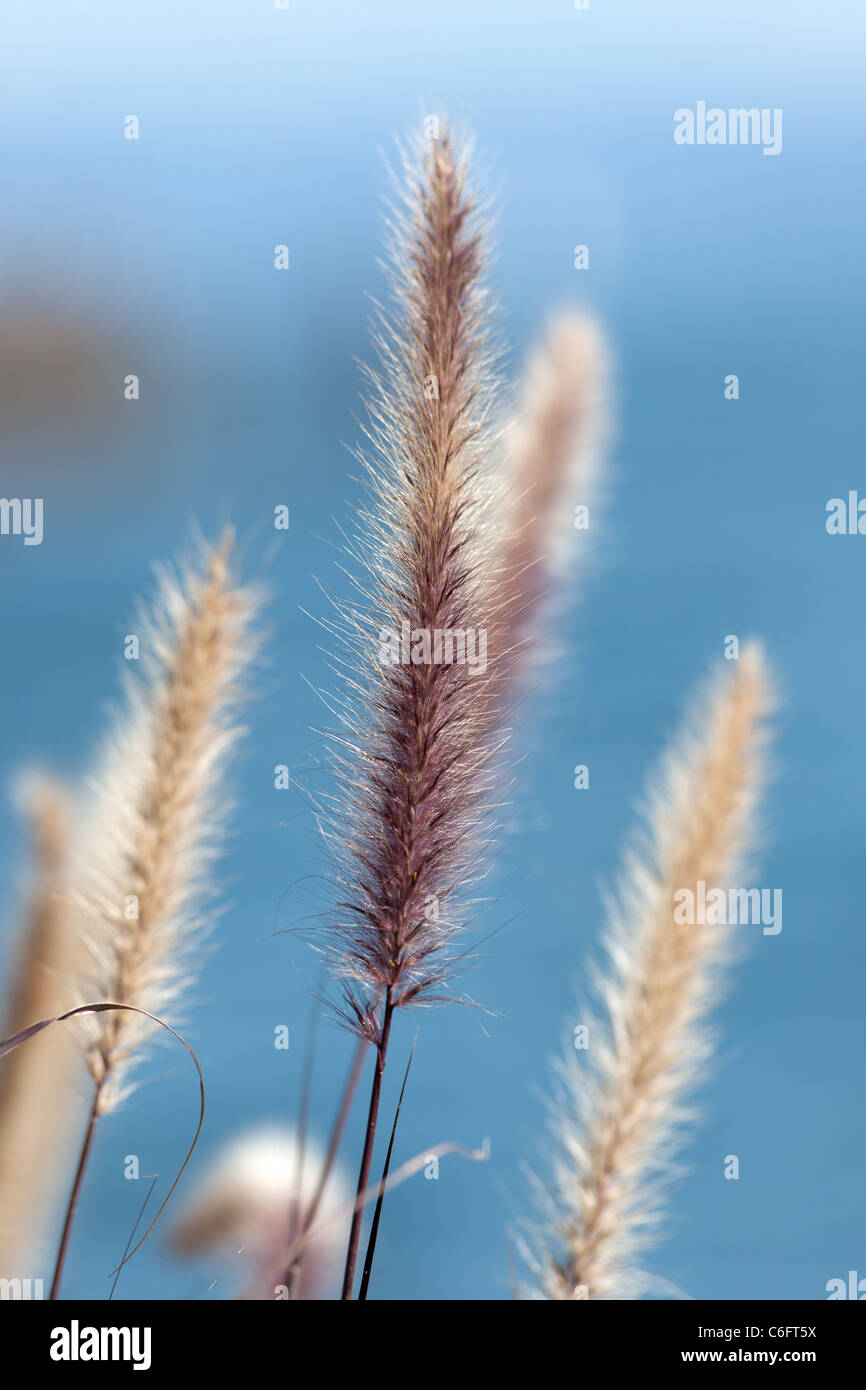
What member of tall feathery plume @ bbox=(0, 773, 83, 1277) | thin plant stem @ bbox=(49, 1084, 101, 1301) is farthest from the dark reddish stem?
tall feathery plume @ bbox=(0, 773, 83, 1277)

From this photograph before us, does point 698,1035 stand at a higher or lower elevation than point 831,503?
lower

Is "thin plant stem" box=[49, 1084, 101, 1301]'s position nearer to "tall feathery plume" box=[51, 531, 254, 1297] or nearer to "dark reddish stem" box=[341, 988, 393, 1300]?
"tall feathery plume" box=[51, 531, 254, 1297]

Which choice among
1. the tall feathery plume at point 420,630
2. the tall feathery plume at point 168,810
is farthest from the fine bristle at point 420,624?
the tall feathery plume at point 168,810

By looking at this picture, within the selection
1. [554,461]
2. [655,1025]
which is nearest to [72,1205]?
[655,1025]

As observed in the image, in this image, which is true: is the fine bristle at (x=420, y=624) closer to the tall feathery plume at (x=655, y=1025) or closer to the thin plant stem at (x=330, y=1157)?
the thin plant stem at (x=330, y=1157)

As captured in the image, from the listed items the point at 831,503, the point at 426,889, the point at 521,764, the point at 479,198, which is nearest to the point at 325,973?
the point at 426,889

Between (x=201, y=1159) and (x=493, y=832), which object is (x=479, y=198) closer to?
(x=493, y=832)
